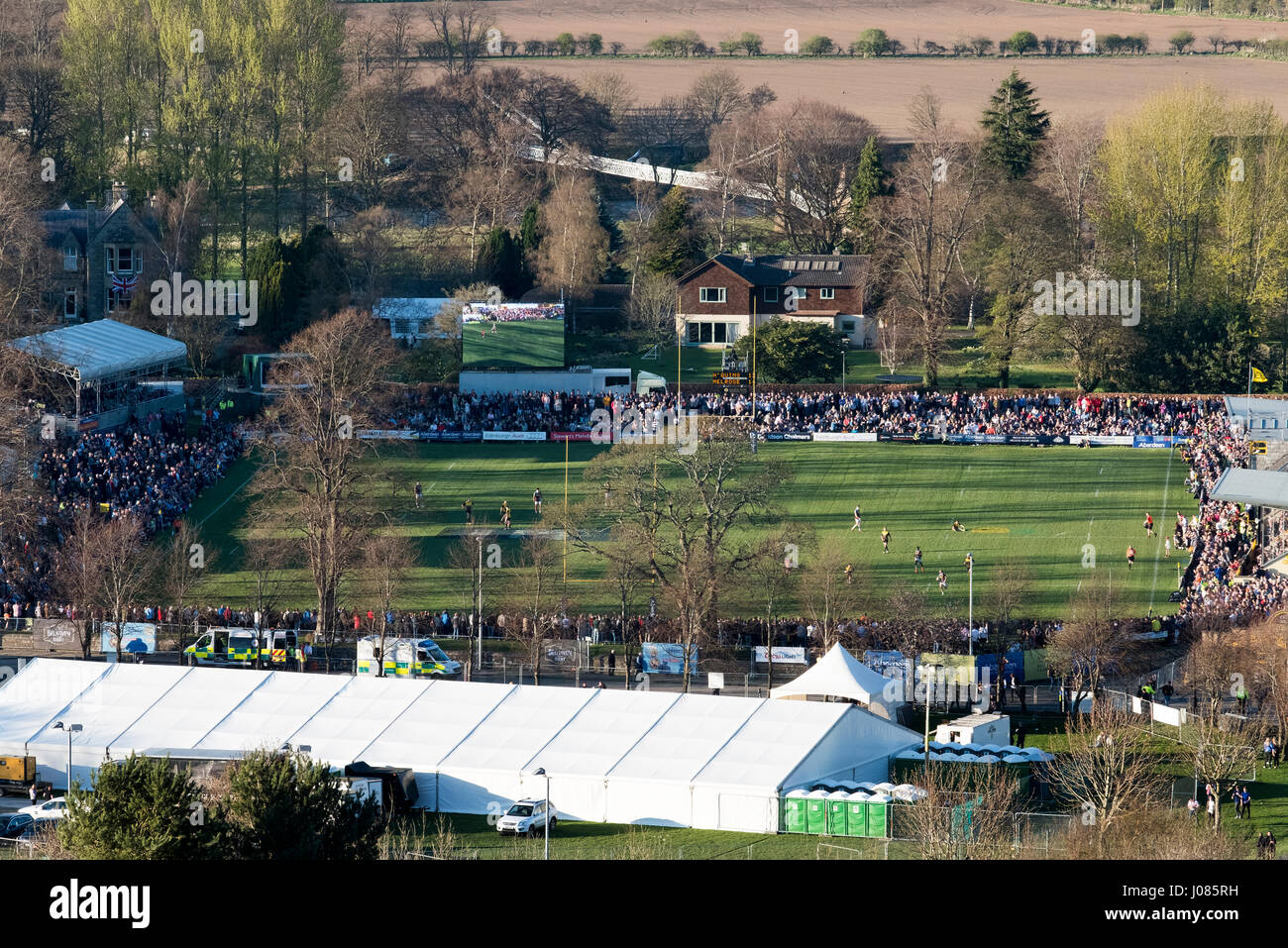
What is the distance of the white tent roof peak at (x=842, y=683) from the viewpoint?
4069 cm

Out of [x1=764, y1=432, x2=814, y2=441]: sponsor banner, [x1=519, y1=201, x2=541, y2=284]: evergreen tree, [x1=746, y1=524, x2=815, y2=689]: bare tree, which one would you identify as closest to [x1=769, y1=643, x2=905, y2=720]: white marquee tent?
[x1=746, y1=524, x2=815, y2=689]: bare tree

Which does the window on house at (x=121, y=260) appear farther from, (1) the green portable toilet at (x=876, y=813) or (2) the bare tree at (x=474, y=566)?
(1) the green portable toilet at (x=876, y=813)

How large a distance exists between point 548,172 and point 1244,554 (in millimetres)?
56386

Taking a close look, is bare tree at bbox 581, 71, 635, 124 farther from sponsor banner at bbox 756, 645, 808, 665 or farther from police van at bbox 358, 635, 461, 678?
sponsor banner at bbox 756, 645, 808, 665

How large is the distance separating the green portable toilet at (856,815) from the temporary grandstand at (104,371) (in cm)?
3613

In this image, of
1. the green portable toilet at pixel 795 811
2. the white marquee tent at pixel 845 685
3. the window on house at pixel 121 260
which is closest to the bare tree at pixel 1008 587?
the white marquee tent at pixel 845 685

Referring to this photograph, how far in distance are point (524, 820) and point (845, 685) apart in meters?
8.30

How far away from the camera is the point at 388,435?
6812cm

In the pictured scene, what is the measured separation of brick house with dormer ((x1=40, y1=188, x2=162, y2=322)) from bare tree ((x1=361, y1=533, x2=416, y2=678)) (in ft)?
122

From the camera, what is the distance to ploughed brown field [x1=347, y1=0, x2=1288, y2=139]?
12875 centimetres

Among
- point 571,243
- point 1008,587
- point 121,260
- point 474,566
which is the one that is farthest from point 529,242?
point 1008,587

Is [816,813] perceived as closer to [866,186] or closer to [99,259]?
[99,259]
